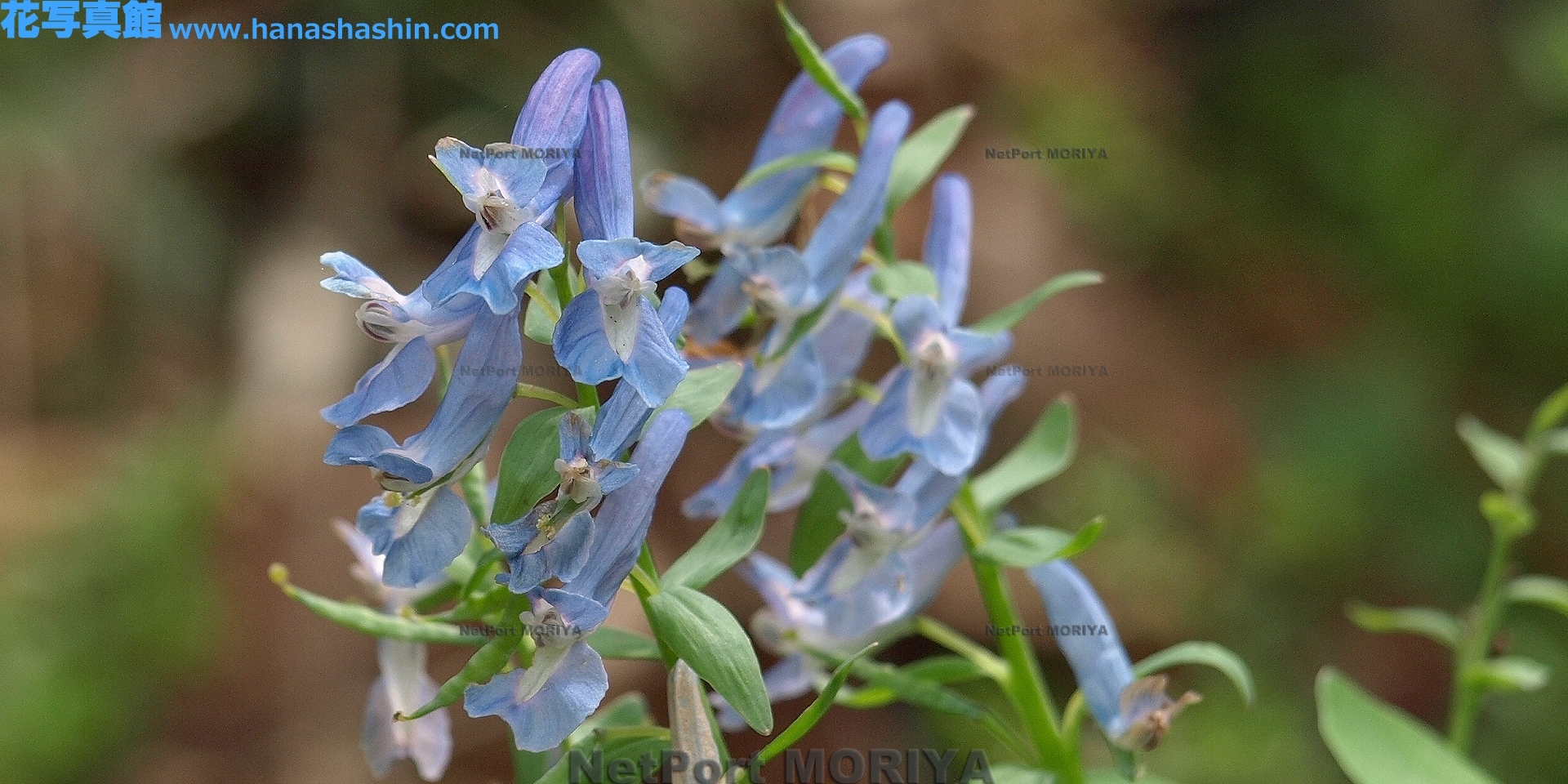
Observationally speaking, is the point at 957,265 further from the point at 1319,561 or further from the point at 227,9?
the point at 227,9

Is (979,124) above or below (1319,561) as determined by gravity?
above

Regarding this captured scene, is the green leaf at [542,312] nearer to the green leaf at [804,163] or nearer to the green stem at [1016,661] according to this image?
the green leaf at [804,163]

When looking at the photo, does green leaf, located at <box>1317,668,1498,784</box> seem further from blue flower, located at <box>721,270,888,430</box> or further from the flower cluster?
blue flower, located at <box>721,270,888,430</box>

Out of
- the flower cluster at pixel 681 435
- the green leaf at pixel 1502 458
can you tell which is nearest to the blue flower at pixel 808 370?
the flower cluster at pixel 681 435

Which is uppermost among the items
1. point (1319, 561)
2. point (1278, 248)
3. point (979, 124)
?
point (979, 124)

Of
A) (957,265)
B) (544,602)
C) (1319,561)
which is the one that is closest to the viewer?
(544,602)

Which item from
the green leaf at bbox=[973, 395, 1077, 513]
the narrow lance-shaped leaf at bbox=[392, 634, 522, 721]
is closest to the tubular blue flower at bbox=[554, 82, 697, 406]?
the narrow lance-shaped leaf at bbox=[392, 634, 522, 721]

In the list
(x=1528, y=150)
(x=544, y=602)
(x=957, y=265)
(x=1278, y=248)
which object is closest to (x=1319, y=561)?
(x=1278, y=248)
